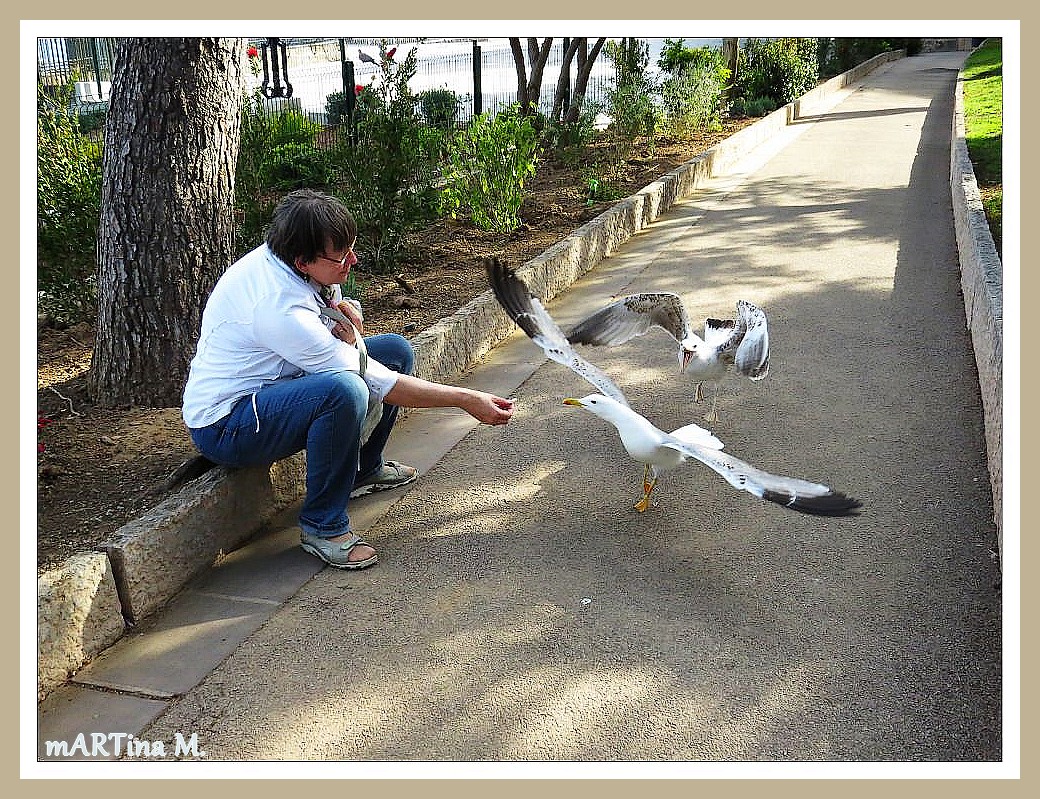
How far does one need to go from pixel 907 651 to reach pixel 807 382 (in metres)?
2.41

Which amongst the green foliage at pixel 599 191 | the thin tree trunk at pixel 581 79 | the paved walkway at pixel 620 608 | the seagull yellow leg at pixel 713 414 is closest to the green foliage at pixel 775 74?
the thin tree trunk at pixel 581 79

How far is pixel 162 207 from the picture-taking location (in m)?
4.46

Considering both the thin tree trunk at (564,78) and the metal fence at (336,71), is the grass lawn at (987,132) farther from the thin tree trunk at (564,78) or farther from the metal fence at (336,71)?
the thin tree trunk at (564,78)

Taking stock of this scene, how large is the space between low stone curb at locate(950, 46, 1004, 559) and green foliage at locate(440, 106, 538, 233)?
3.51 metres

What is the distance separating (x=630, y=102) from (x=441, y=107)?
8.58 feet

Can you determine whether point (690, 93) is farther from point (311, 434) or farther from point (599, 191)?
point (311, 434)

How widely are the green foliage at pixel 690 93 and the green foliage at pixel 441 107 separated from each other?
120 inches

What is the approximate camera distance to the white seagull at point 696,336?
438 centimetres

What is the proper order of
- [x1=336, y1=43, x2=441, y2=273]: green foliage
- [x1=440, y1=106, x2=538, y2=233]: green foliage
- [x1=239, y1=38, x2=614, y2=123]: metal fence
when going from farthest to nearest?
[x1=239, y1=38, x2=614, y2=123]: metal fence < [x1=440, y1=106, x2=538, y2=233]: green foliage < [x1=336, y1=43, x2=441, y2=273]: green foliage

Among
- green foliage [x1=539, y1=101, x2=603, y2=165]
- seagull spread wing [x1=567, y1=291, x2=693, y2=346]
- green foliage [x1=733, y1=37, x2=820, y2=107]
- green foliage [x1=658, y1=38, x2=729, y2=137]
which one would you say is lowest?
seagull spread wing [x1=567, y1=291, x2=693, y2=346]

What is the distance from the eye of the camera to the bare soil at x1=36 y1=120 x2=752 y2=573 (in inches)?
143

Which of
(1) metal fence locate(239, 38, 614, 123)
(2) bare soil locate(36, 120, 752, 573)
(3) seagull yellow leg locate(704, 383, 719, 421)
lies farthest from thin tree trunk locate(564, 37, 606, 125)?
(3) seagull yellow leg locate(704, 383, 719, 421)

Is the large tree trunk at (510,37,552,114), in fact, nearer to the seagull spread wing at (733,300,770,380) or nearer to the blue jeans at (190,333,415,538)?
the seagull spread wing at (733,300,770,380)

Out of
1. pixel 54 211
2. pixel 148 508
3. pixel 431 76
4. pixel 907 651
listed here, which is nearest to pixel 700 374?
pixel 907 651
